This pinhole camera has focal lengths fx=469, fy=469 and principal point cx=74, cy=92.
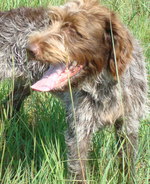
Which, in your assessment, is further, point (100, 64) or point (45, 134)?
point (45, 134)

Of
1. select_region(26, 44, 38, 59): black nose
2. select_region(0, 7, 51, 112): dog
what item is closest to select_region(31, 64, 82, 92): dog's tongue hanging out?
select_region(26, 44, 38, 59): black nose

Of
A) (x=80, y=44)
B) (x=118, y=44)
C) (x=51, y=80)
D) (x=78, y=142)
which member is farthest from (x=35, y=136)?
(x=118, y=44)

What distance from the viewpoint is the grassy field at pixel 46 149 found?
3.85 m

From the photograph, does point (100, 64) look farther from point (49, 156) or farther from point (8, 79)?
point (8, 79)

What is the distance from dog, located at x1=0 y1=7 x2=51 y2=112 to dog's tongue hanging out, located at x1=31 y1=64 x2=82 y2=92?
1173mm

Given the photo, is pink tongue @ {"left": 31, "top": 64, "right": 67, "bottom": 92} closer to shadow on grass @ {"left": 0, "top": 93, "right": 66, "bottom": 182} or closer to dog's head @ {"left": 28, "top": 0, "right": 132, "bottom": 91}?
dog's head @ {"left": 28, "top": 0, "right": 132, "bottom": 91}

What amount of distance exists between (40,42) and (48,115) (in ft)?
4.75

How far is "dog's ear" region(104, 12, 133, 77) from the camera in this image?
11.7ft

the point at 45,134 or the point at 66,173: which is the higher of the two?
the point at 45,134

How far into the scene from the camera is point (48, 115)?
15.5 feet

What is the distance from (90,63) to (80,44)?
0.59 ft

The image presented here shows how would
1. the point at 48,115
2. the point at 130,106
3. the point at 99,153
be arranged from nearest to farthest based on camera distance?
the point at 130,106, the point at 99,153, the point at 48,115

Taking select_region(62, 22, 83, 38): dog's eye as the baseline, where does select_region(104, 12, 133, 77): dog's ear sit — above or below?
below

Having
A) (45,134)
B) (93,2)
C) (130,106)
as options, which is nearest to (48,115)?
(45,134)
